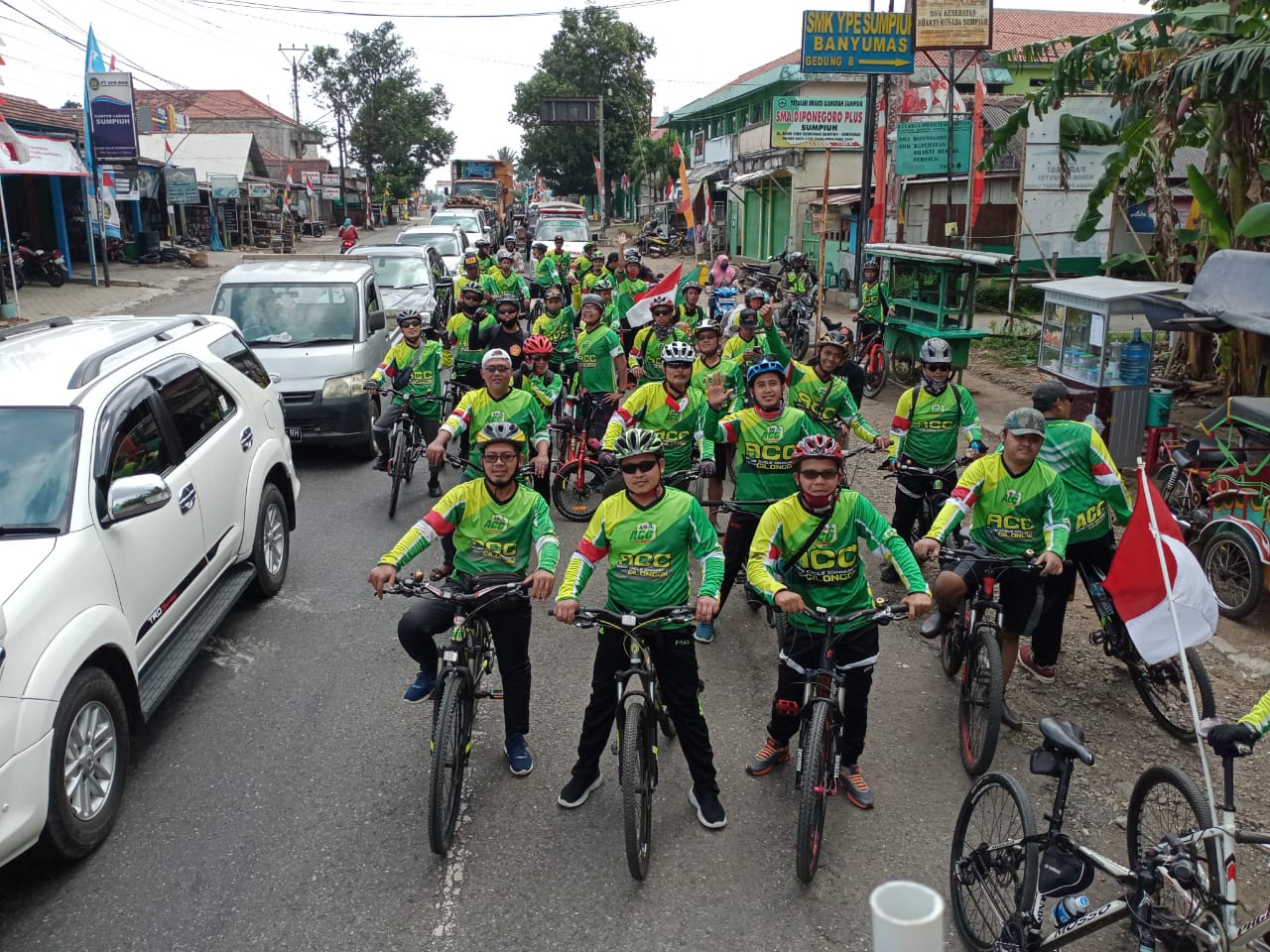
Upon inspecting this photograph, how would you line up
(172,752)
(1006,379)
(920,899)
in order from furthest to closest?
(1006,379)
(172,752)
(920,899)

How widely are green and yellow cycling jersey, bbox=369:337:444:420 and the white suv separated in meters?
2.60

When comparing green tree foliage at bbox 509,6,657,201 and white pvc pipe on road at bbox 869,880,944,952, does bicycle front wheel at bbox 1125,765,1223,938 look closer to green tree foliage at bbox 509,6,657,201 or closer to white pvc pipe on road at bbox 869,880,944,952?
white pvc pipe on road at bbox 869,880,944,952

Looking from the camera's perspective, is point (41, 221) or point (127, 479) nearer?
point (127, 479)

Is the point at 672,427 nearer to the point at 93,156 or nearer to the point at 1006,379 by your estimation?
the point at 1006,379

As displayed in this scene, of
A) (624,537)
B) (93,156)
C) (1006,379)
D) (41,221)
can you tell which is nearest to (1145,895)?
(624,537)

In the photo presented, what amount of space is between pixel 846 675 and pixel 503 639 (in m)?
1.71

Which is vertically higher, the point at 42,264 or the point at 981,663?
the point at 42,264

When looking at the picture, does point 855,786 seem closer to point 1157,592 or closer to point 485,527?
point 1157,592

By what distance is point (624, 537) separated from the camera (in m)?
4.94

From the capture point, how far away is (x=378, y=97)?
2569 inches

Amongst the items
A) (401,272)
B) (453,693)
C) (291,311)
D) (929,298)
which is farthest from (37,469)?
(401,272)

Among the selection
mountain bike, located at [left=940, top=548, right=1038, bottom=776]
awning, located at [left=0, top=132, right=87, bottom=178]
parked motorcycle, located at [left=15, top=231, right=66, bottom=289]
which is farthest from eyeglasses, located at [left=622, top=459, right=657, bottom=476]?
parked motorcycle, located at [left=15, top=231, right=66, bottom=289]

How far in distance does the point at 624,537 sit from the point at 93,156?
92.8ft

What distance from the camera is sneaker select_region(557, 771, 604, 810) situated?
5203 millimetres
